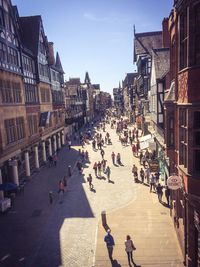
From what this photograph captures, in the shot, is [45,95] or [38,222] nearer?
[38,222]

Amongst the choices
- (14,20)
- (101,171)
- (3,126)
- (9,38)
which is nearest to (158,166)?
(101,171)

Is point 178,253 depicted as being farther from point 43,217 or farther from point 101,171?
point 101,171

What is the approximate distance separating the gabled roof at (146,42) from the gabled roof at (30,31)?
48.0 feet

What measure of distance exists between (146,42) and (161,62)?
60.4 feet

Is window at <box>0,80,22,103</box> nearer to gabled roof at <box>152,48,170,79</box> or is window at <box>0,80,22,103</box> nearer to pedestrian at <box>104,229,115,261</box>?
gabled roof at <box>152,48,170,79</box>

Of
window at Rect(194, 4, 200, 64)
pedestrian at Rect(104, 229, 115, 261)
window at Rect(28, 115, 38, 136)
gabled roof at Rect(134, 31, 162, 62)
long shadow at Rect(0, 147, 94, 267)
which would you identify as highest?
gabled roof at Rect(134, 31, 162, 62)

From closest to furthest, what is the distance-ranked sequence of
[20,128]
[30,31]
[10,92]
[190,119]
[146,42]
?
[190,119]
[10,92]
[20,128]
[30,31]
[146,42]

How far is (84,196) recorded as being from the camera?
867 inches

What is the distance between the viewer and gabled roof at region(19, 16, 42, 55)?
106 feet

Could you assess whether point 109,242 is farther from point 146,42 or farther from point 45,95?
point 146,42

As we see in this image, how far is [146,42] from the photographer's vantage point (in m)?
40.4

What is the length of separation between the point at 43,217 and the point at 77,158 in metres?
18.6

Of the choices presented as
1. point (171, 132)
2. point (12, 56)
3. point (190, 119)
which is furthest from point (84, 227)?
point (12, 56)

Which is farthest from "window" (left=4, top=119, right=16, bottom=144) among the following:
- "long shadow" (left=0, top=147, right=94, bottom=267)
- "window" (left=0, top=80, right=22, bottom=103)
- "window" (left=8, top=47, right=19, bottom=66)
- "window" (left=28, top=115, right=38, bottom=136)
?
"window" (left=8, top=47, right=19, bottom=66)
